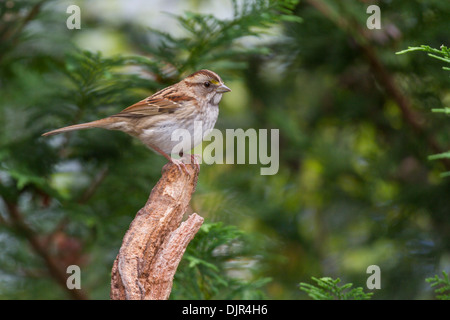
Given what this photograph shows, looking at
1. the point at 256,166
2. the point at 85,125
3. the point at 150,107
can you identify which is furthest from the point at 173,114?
the point at 256,166

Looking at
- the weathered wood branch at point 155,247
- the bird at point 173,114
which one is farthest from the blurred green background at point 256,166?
the weathered wood branch at point 155,247

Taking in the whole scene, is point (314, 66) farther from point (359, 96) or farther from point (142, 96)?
point (142, 96)

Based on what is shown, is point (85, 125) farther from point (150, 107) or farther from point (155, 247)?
point (155, 247)

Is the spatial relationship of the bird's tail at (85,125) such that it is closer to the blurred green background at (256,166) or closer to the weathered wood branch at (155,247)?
the blurred green background at (256,166)

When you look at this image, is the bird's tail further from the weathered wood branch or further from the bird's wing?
the weathered wood branch

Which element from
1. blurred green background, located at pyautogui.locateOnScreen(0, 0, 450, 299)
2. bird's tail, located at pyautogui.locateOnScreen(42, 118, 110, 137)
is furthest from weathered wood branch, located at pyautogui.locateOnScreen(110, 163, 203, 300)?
bird's tail, located at pyautogui.locateOnScreen(42, 118, 110, 137)

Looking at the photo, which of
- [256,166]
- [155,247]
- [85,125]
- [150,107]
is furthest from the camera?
[256,166]
